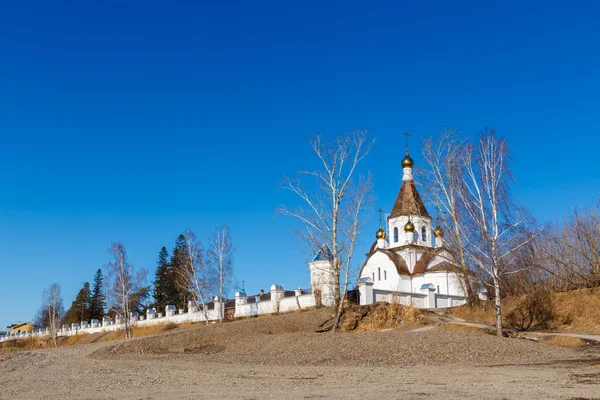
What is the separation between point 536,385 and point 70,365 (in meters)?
12.3

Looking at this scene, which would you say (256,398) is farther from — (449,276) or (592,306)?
(449,276)

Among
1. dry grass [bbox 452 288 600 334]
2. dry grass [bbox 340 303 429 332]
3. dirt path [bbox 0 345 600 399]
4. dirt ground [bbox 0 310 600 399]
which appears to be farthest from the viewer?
dry grass [bbox 340 303 429 332]

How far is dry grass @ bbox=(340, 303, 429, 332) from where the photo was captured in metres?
23.0

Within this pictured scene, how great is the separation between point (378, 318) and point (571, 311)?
7.76 m

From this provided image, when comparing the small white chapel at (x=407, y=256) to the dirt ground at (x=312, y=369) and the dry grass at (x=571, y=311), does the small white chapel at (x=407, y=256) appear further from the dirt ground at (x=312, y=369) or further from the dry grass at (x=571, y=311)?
the dirt ground at (x=312, y=369)

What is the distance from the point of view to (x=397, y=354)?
14.0m

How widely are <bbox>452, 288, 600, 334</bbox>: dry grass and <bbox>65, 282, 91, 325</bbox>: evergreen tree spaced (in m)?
64.9

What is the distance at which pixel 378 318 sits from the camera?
23641mm

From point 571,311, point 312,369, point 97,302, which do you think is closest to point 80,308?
point 97,302

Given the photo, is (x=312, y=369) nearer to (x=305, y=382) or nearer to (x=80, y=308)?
(x=305, y=382)

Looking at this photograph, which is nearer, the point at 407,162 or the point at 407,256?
the point at 407,256

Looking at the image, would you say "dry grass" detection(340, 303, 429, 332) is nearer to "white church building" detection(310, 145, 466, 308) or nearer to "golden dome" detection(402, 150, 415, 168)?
"white church building" detection(310, 145, 466, 308)

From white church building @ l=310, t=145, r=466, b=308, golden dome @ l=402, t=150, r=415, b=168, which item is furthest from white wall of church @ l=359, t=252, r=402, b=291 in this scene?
golden dome @ l=402, t=150, r=415, b=168

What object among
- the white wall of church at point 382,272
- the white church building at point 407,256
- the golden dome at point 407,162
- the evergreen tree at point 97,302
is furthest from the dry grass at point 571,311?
the evergreen tree at point 97,302
